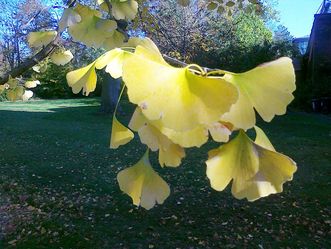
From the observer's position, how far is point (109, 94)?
51.7ft

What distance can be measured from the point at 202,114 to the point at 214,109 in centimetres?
2

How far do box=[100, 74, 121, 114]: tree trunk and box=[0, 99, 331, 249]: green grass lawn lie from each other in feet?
21.3

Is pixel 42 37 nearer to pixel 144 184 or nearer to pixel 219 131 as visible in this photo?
pixel 144 184

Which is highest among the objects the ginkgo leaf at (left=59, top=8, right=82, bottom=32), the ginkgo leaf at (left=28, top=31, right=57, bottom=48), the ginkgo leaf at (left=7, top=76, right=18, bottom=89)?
the ginkgo leaf at (left=59, top=8, right=82, bottom=32)

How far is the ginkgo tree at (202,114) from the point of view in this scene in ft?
1.62

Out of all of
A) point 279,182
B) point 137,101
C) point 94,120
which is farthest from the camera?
point 94,120

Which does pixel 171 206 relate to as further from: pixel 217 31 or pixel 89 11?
pixel 217 31

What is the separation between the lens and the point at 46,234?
484cm

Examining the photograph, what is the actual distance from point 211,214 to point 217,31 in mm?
14651

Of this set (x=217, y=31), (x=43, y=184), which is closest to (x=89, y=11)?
(x=43, y=184)

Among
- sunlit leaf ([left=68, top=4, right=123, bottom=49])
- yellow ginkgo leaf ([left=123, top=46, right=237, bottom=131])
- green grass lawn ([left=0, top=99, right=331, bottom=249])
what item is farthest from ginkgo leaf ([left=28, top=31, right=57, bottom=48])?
green grass lawn ([left=0, top=99, right=331, bottom=249])

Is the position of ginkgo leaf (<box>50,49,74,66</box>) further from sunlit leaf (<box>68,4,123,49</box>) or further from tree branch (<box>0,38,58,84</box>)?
sunlit leaf (<box>68,4,123,49</box>)

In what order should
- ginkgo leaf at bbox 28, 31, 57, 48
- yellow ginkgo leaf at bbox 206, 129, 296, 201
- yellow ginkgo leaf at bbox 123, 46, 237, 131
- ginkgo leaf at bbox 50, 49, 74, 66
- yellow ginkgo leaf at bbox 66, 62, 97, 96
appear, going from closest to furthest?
yellow ginkgo leaf at bbox 123, 46, 237, 131 → yellow ginkgo leaf at bbox 206, 129, 296, 201 → yellow ginkgo leaf at bbox 66, 62, 97, 96 → ginkgo leaf at bbox 28, 31, 57, 48 → ginkgo leaf at bbox 50, 49, 74, 66

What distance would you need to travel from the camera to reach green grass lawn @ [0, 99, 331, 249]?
15.3 ft
